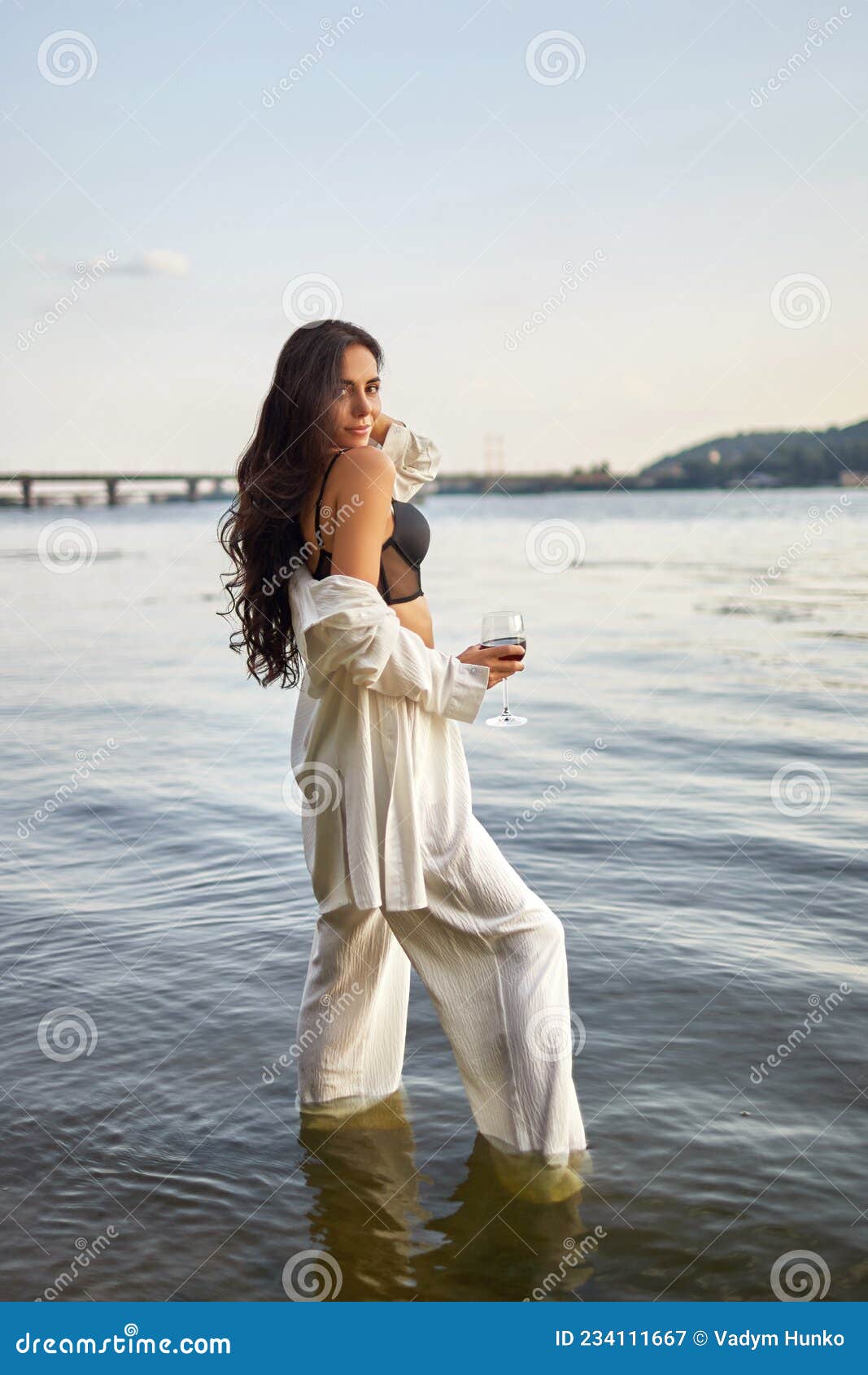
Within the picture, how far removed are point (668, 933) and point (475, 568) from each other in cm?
2143

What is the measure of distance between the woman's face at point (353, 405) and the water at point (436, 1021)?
2058 mm

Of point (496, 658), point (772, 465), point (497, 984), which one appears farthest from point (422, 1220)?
point (772, 465)

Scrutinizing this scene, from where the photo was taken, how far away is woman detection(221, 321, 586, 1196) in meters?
3.26

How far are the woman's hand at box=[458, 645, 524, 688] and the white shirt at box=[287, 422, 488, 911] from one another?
0.08 feet

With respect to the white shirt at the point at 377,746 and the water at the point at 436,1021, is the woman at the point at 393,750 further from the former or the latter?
the water at the point at 436,1021

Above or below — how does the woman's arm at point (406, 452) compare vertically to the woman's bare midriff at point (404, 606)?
above

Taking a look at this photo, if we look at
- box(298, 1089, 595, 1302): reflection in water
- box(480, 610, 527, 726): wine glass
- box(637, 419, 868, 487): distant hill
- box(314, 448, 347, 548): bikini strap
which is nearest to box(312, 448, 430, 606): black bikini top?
box(314, 448, 347, 548): bikini strap

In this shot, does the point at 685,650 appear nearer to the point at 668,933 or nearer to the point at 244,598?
the point at 668,933

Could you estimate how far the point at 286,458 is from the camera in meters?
3.34

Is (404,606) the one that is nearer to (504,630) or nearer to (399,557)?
(399,557)

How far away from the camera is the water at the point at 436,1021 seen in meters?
3.24

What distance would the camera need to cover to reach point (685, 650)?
14.1 metres

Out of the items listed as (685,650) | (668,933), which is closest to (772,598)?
(685,650)

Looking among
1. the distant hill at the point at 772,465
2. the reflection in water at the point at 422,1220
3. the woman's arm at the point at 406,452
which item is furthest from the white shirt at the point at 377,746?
the distant hill at the point at 772,465
